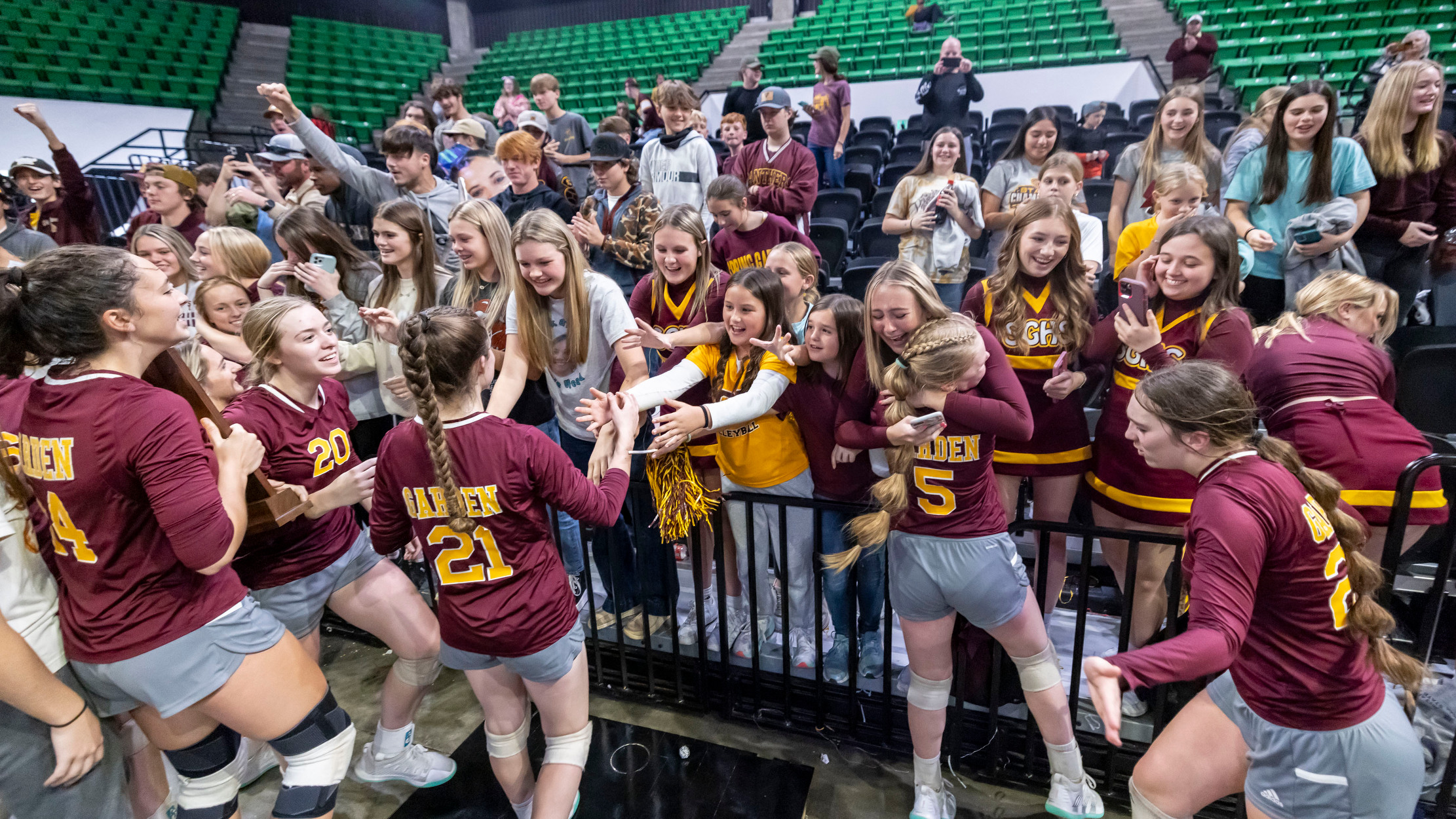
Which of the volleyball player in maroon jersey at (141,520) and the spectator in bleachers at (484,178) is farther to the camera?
the spectator in bleachers at (484,178)

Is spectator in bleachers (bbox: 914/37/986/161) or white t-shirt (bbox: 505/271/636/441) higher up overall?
spectator in bleachers (bbox: 914/37/986/161)

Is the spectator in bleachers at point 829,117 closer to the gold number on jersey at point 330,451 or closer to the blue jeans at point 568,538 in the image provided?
the blue jeans at point 568,538

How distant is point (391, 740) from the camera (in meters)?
2.29

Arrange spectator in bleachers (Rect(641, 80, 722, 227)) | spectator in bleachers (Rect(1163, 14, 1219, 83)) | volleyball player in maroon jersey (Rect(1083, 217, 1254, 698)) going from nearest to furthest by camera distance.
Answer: volleyball player in maroon jersey (Rect(1083, 217, 1254, 698)) → spectator in bleachers (Rect(641, 80, 722, 227)) → spectator in bleachers (Rect(1163, 14, 1219, 83))

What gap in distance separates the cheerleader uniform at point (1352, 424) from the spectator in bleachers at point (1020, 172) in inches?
66.3

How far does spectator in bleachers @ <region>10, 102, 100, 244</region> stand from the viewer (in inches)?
174

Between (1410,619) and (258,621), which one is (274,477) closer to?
(258,621)

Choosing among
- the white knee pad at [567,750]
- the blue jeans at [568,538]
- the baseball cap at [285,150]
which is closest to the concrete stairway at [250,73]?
the baseball cap at [285,150]

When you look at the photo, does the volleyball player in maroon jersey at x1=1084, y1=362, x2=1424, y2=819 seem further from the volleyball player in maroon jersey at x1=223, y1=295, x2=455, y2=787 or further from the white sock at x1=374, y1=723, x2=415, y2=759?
the white sock at x1=374, y1=723, x2=415, y2=759

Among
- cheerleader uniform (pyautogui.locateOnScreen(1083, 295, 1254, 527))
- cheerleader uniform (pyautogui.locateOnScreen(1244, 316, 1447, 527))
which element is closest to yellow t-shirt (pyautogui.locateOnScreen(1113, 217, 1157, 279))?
cheerleader uniform (pyautogui.locateOnScreen(1083, 295, 1254, 527))

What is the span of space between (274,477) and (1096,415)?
2.93 metres

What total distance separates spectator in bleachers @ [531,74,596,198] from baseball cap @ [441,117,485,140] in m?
0.83

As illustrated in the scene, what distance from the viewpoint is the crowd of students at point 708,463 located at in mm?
1423

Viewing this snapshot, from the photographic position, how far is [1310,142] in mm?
2828
